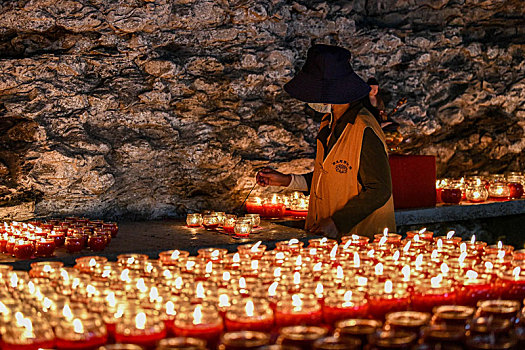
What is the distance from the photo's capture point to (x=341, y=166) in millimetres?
4414

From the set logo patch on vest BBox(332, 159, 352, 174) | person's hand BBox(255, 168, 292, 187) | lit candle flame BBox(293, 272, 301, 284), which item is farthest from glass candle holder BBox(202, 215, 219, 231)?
lit candle flame BBox(293, 272, 301, 284)

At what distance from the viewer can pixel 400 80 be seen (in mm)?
6957

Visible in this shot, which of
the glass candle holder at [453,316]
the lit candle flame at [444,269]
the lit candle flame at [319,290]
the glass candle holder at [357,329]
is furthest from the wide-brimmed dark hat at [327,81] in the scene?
the glass candle holder at [357,329]

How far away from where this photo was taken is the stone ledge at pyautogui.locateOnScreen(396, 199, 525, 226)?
19.4 ft

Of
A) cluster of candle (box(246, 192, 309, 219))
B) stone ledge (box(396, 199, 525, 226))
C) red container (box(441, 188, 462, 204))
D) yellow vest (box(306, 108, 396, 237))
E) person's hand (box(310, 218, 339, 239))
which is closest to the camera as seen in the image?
person's hand (box(310, 218, 339, 239))

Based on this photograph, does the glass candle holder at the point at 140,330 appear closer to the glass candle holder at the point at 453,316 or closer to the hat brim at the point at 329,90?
the glass candle holder at the point at 453,316

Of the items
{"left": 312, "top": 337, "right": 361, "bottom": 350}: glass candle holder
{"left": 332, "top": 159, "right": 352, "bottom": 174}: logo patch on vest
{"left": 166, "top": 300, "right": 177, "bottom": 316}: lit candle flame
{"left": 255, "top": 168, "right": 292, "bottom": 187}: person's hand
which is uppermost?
{"left": 332, "top": 159, "right": 352, "bottom": 174}: logo patch on vest

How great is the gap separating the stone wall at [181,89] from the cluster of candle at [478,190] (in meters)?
0.83

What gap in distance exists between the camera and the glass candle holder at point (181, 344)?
1606mm

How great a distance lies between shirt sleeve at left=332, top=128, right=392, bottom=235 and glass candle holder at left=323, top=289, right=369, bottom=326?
2.05 meters

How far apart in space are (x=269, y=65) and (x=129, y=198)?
1881mm

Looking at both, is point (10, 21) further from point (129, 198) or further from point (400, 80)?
point (400, 80)

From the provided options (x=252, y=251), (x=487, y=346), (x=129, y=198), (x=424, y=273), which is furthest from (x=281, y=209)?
(x=487, y=346)

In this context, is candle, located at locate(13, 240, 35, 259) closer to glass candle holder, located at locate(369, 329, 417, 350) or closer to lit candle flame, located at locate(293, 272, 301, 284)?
lit candle flame, located at locate(293, 272, 301, 284)
